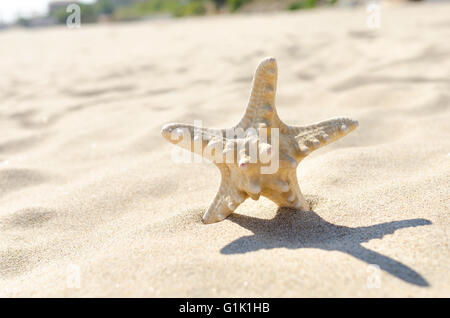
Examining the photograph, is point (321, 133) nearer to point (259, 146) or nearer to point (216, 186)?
point (259, 146)

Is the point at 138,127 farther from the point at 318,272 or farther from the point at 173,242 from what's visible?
the point at 318,272

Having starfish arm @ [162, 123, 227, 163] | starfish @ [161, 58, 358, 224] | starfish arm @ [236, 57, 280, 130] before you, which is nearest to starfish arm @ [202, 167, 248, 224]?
starfish @ [161, 58, 358, 224]

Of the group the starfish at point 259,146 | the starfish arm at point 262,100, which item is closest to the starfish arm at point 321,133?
the starfish at point 259,146

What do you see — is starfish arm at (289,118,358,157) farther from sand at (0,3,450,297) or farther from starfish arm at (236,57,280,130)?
sand at (0,3,450,297)

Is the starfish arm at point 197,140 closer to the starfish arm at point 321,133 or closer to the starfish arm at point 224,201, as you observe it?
the starfish arm at point 224,201

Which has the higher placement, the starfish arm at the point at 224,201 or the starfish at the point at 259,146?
the starfish at the point at 259,146

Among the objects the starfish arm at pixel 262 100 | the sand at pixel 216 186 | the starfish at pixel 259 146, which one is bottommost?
the sand at pixel 216 186

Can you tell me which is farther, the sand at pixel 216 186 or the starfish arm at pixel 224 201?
the starfish arm at pixel 224 201
